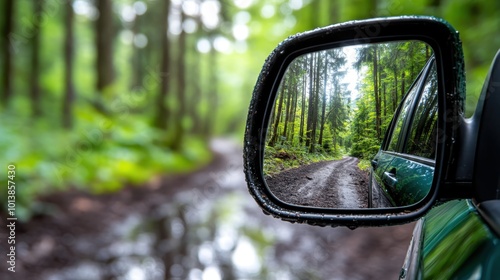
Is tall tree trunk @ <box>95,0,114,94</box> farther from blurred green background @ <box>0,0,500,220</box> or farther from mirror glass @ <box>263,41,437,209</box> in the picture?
mirror glass @ <box>263,41,437,209</box>

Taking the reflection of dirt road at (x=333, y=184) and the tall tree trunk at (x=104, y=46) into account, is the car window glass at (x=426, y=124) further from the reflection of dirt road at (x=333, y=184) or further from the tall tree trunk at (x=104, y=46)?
the tall tree trunk at (x=104, y=46)

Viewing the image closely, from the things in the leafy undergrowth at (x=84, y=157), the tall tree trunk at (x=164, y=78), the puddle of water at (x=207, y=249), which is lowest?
the puddle of water at (x=207, y=249)

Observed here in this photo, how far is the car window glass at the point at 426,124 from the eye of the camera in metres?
1.11

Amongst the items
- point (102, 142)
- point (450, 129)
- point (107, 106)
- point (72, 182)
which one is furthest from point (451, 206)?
point (107, 106)

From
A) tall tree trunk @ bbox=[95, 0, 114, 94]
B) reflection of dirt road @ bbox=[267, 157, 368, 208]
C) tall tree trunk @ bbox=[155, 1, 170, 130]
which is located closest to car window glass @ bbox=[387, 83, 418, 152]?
reflection of dirt road @ bbox=[267, 157, 368, 208]

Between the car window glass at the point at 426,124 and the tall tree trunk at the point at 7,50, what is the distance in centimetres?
1440

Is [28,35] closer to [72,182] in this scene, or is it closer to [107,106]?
[107,106]

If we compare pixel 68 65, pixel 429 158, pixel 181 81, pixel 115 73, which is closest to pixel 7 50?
pixel 68 65

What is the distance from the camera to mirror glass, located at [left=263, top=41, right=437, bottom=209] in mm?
1072

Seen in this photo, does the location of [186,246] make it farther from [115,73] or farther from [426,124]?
[115,73]

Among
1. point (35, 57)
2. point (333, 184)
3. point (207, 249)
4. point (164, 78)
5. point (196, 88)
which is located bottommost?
point (207, 249)

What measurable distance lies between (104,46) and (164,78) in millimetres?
3534

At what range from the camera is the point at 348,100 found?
3.57 ft

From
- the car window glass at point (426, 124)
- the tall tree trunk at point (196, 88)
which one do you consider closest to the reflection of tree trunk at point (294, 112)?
the car window glass at point (426, 124)
